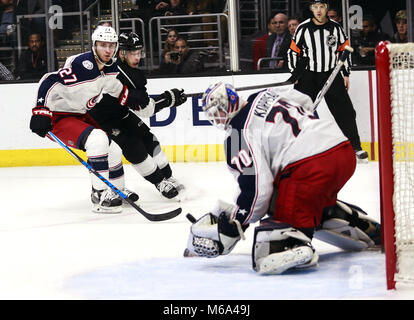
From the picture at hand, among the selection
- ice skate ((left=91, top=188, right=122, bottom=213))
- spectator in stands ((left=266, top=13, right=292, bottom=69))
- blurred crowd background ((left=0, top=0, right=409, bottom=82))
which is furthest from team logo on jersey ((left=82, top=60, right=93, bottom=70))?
spectator in stands ((left=266, top=13, right=292, bottom=69))

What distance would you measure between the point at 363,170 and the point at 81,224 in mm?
2152

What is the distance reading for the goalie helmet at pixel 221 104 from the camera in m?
A: 3.10

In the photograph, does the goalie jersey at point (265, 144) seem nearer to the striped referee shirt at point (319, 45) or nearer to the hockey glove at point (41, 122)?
the hockey glove at point (41, 122)

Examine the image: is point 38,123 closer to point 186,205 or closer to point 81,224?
point 81,224

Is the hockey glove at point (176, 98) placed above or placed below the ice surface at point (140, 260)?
above

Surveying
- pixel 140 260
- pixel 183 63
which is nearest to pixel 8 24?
pixel 183 63

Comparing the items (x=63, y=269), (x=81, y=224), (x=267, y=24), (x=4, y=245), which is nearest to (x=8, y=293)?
(x=63, y=269)

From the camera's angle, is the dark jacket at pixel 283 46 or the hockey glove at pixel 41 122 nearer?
the hockey glove at pixel 41 122

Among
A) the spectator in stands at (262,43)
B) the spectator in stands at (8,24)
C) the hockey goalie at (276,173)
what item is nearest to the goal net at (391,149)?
the hockey goalie at (276,173)

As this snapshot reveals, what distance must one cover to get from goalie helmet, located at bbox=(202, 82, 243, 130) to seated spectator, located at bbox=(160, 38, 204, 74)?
3510mm

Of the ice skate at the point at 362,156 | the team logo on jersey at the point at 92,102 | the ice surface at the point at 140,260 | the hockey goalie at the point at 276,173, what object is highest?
the team logo on jersey at the point at 92,102

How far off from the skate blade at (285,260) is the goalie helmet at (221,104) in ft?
1.64

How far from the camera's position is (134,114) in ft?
16.6

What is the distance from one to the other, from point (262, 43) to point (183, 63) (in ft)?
2.02
